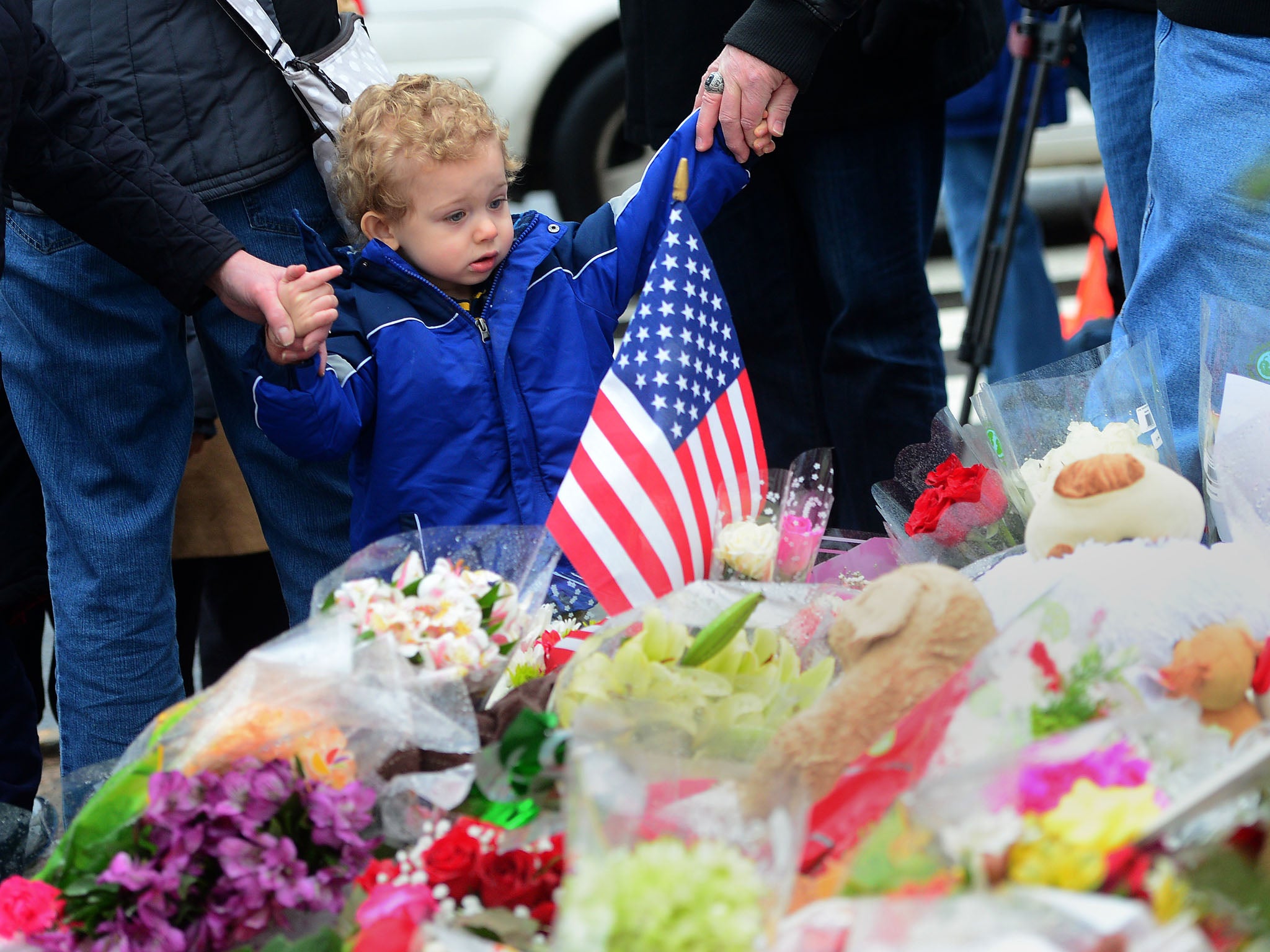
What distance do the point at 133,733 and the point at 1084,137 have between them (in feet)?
17.0

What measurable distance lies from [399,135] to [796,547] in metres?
0.96

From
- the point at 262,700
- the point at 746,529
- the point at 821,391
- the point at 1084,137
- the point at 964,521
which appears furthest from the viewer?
the point at 1084,137

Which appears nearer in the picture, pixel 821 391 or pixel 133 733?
pixel 133 733

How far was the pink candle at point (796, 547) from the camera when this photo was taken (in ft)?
5.01

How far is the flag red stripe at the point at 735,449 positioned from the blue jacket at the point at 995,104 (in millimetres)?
2569

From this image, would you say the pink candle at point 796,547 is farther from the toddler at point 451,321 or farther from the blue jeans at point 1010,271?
the blue jeans at point 1010,271

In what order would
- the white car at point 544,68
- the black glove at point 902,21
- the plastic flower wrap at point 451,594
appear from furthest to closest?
the white car at point 544,68
the black glove at point 902,21
the plastic flower wrap at point 451,594

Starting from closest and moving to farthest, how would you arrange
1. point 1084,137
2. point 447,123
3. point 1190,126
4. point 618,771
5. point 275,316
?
point 618,771 < point 1190,126 < point 275,316 < point 447,123 < point 1084,137

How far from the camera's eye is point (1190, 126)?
1.75m

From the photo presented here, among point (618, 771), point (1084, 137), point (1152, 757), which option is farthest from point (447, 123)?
point (1084, 137)

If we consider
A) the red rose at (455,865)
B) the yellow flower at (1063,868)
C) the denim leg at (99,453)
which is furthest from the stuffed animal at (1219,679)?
the denim leg at (99,453)

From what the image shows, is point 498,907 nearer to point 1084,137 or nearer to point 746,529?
point 746,529

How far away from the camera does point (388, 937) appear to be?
3.27 feet

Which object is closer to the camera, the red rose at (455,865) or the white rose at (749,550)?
the red rose at (455,865)
